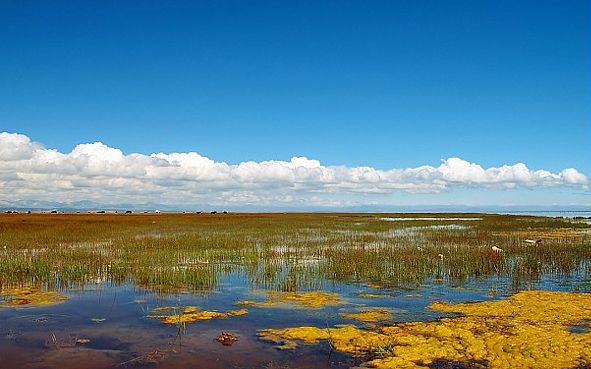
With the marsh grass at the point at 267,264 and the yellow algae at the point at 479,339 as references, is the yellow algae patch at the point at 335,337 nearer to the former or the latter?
the yellow algae at the point at 479,339

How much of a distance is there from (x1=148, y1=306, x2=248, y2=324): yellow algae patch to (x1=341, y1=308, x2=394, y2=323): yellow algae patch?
3.10m

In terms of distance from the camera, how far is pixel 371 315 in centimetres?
1239

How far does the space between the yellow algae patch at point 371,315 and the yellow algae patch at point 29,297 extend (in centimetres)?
928

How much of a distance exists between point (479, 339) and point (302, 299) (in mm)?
5932

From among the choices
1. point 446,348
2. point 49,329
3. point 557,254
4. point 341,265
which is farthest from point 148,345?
point 557,254

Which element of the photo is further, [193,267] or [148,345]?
[193,267]

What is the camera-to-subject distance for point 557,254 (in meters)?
23.6

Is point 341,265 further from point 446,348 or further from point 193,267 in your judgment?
point 446,348

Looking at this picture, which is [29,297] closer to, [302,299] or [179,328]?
[179,328]

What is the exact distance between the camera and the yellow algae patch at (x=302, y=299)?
551 inches

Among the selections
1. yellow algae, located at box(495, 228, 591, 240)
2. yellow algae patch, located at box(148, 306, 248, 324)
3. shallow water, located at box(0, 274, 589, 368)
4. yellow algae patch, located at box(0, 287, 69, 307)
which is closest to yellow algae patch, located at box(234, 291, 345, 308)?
shallow water, located at box(0, 274, 589, 368)

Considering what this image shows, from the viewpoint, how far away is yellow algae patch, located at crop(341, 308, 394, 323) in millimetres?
12000

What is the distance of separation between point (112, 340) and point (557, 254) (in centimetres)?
2219

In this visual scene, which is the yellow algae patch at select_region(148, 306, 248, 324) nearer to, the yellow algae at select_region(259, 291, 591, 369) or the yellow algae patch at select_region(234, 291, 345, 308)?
the yellow algae patch at select_region(234, 291, 345, 308)
